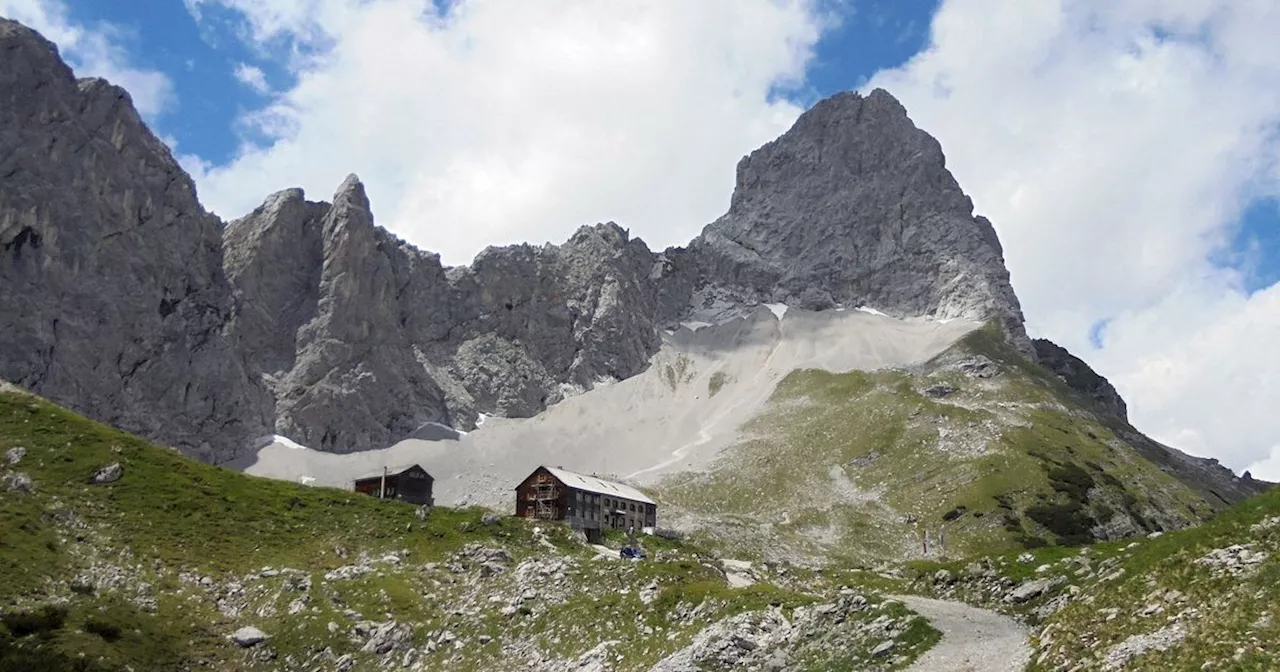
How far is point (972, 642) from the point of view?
112 ft

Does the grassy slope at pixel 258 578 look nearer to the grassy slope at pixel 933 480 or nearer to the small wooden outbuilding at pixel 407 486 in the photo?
the small wooden outbuilding at pixel 407 486

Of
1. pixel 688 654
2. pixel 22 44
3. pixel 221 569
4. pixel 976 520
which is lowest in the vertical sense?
pixel 688 654

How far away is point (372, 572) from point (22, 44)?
181 meters

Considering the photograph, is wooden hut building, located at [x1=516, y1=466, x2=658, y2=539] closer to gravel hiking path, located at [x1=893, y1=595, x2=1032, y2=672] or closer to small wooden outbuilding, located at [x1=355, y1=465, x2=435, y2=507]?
small wooden outbuilding, located at [x1=355, y1=465, x2=435, y2=507]

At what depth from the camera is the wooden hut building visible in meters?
116

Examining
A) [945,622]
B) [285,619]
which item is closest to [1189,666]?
[945,622]

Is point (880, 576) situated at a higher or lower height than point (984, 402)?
lower


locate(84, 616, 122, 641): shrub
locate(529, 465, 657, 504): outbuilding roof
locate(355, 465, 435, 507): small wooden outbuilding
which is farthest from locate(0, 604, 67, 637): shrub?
locate(529, 465, 657, 504): outbuilding roof

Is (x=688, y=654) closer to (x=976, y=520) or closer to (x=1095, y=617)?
(x=1095, y=617)

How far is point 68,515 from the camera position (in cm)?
6519

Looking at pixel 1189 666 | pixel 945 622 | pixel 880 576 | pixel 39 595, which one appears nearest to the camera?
pixel 1189 666

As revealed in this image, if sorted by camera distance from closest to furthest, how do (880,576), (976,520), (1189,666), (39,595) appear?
(1189,666)
(39,595)
(880,576)
(976,520)

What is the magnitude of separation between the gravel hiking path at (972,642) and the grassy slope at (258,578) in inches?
42.2

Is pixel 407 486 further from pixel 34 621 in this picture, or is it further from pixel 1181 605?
pixel 1181 605
